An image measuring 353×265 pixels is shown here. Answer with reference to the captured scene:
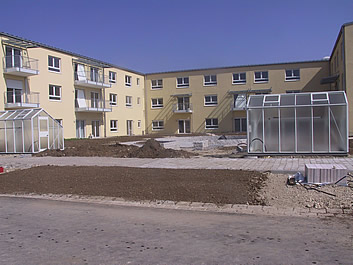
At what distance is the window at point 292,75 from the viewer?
44.8m

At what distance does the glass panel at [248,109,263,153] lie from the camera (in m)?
15.1

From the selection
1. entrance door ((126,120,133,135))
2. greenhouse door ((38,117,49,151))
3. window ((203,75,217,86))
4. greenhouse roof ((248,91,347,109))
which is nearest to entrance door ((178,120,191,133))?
window ((203,75,217,86))

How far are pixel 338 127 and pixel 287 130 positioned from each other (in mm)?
2051

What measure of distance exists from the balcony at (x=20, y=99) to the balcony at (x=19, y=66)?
1765mm

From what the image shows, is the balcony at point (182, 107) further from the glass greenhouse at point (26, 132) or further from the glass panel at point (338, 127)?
the glass panel at point (338, 127)

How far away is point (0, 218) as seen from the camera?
22.6 ft

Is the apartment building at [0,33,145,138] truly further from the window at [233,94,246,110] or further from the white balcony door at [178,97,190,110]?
the window at [233,94,246,110]

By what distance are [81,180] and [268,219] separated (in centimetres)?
609

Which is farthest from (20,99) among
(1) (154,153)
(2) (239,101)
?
(2) (239,101)

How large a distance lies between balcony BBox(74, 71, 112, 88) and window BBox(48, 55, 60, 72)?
2709mm

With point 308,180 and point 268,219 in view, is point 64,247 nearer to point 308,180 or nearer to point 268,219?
point 268,219

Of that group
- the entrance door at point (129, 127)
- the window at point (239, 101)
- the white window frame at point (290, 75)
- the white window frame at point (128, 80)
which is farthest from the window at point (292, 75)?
the entrance door at point (129, 127)

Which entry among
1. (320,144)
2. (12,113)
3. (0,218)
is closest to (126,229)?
(0,218)

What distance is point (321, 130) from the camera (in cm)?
1430
